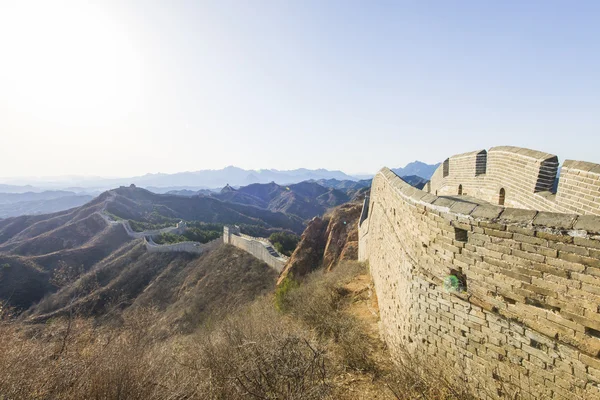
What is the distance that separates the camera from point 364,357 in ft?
17.4

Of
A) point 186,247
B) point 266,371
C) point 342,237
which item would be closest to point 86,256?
point 186,247

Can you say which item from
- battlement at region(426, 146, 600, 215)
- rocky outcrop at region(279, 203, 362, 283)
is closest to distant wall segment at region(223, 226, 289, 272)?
rocky outcrop at region(279, 203, 362, 283)

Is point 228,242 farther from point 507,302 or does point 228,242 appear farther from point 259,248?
point 507,302

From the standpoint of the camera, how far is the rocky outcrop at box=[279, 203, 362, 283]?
19.3m

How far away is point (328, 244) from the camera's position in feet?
69.8

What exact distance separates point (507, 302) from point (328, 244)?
1817 cm

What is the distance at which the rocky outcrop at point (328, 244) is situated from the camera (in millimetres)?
19266

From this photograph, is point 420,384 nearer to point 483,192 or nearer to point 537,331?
point 537,331

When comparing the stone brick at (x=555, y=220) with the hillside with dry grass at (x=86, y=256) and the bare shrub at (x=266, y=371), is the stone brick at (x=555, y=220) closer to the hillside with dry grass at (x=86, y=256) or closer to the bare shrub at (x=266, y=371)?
the bare shrub at (x=266, y=371)

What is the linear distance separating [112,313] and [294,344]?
76.8 ft

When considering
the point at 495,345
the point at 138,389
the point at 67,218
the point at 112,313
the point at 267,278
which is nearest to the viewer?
the point at 495,345

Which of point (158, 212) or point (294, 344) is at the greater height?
point (294, 344)

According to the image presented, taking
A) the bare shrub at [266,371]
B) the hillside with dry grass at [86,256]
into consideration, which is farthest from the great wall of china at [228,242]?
the bare shrub at [266,371]

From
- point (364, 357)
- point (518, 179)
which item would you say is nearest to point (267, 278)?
point (364, 357)
